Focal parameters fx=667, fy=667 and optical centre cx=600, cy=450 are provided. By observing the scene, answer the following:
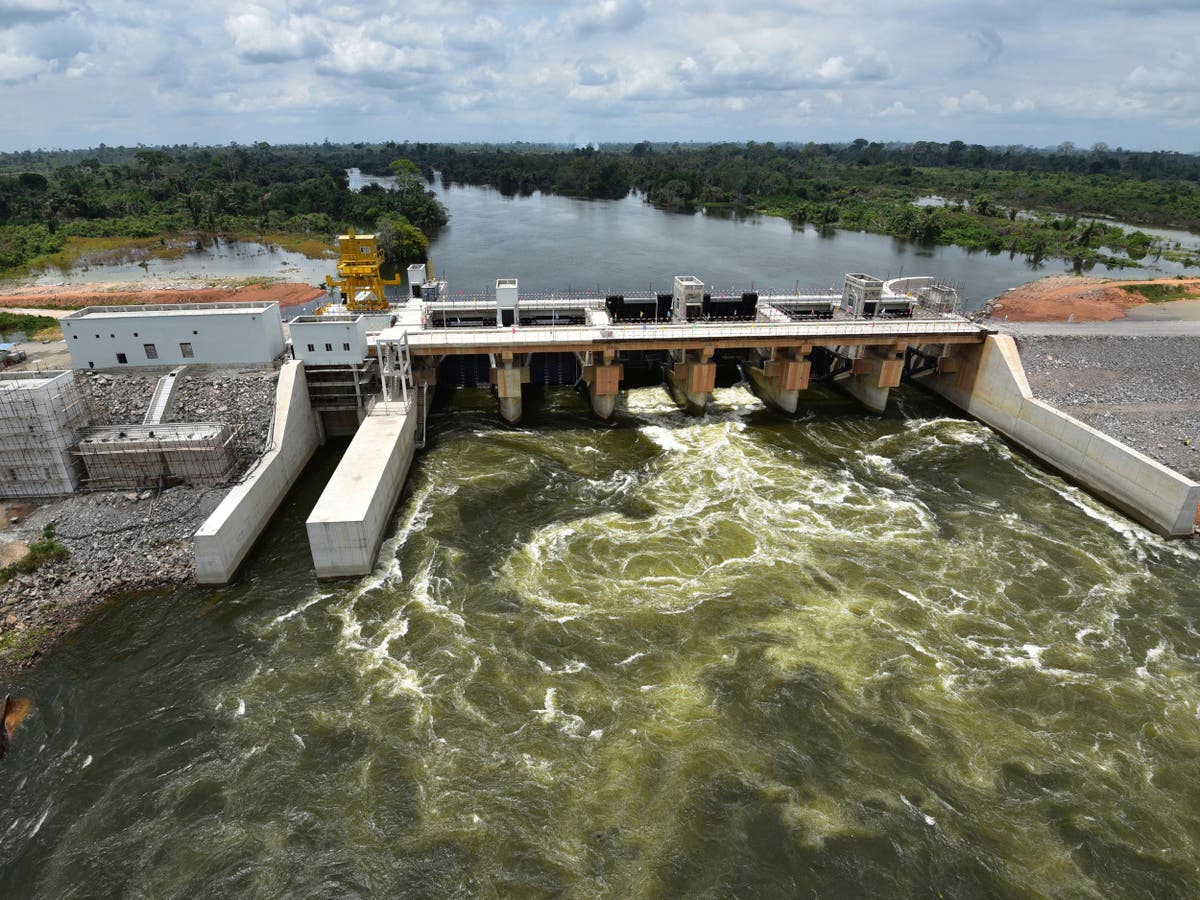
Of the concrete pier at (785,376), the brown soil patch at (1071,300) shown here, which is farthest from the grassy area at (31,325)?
the brown soil patch at (1071,300)

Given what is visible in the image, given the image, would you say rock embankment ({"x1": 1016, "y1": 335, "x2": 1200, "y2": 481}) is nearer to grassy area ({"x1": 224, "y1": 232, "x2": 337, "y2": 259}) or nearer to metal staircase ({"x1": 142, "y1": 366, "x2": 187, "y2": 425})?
metal staircase ({"x1": 142, "y1": 366, "x2": 187, "y2": 425})

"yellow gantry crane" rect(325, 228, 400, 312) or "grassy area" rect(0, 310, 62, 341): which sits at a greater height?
"yellow gantry crane" rect(325, 228, 400, 312)

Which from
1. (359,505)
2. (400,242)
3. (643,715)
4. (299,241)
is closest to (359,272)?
(359,505)

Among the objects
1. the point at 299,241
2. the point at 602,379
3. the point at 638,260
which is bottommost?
the point at 602,379

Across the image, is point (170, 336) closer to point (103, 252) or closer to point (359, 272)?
point (359, 272)

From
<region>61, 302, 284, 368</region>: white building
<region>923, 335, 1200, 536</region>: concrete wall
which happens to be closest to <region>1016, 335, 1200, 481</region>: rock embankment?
<region>923, 335, 1200, 536</region>: concrete wall

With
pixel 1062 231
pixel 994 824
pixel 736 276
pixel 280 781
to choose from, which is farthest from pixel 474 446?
pixel 1062 231

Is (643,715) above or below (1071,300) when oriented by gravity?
below
